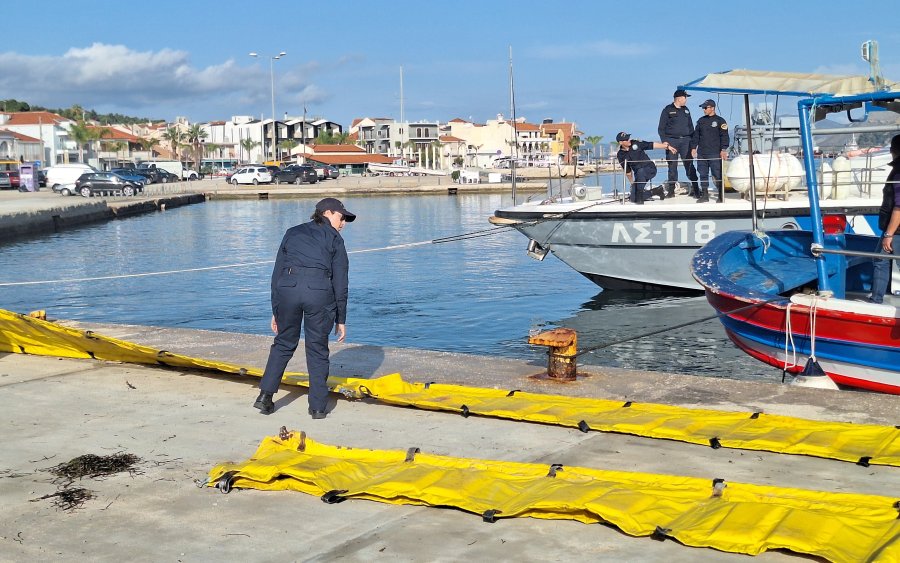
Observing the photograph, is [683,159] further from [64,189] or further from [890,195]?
[64,189]

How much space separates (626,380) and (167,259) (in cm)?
2279

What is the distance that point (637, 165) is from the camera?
56.1ft

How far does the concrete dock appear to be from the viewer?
466 centimetres

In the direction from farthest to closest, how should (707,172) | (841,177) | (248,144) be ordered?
(248,144) → (707,172) → (841,177)

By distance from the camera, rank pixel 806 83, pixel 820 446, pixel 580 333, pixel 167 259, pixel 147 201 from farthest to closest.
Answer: pixel 147 201 → pixel 167 259 → pixel 580 333 → pixel 806 83 → pixel 820 446

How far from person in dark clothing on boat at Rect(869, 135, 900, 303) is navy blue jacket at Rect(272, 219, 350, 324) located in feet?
15.9

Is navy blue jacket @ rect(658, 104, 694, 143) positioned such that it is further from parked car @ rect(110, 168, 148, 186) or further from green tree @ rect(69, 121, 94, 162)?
green tree @ rect(69, 121, 94, 162)

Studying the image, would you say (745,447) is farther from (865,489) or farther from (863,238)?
(863,238)

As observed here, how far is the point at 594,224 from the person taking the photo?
17.2 meters

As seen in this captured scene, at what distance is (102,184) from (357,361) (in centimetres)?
5497

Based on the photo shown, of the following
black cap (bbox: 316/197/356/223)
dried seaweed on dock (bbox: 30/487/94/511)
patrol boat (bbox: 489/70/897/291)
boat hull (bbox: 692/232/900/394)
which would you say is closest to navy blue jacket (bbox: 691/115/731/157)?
patrol boat (bbox: 489/70/897/291)

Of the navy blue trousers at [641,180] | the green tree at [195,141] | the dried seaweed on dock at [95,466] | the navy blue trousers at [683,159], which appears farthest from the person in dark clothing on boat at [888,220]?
the green tree at [195,141]

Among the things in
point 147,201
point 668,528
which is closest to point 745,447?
point 668,528

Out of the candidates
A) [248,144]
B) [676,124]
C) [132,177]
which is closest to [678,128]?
[676,124]
